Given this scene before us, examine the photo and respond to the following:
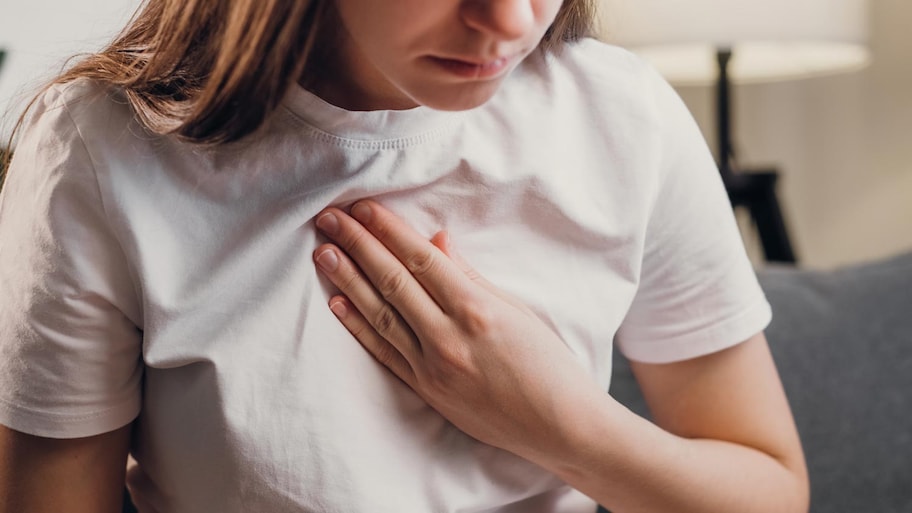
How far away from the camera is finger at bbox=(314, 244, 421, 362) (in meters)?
0.62

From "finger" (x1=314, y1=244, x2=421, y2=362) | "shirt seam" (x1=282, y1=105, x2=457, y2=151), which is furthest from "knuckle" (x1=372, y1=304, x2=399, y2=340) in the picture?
"shirt seam" (x1=282, y1=105, x2=457, y2=151)

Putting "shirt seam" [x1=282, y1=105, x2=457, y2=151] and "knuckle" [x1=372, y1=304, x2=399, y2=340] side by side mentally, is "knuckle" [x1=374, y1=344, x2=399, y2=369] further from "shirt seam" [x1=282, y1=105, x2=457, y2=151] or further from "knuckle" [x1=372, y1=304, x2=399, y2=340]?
"shirt seam" [x1=282, y1=105, x2=457, y2=151]

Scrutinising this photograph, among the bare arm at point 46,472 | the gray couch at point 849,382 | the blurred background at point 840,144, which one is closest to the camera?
the bare arm at point 46,472

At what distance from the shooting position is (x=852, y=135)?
6.72 feet

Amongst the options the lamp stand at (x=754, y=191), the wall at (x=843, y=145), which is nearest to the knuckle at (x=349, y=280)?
the lamp stand at (x=754, y=191)

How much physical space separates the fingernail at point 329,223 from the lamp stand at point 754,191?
1149mm

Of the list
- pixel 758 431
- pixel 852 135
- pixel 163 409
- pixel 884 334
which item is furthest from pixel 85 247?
pixel 852 135

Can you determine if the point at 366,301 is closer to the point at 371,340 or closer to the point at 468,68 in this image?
the point at 371,340

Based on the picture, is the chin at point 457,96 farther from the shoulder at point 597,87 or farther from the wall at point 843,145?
the wall at point 843,145

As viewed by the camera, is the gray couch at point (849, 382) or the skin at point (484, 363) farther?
the gray couch at point (849, 382)

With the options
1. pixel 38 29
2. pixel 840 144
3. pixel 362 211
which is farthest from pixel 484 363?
pixel 840 144

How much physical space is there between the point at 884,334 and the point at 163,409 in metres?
0.77

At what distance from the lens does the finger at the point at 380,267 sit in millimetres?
621

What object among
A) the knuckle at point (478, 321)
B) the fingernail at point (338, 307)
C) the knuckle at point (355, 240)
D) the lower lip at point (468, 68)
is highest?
the lower lip at point (468, 68)
